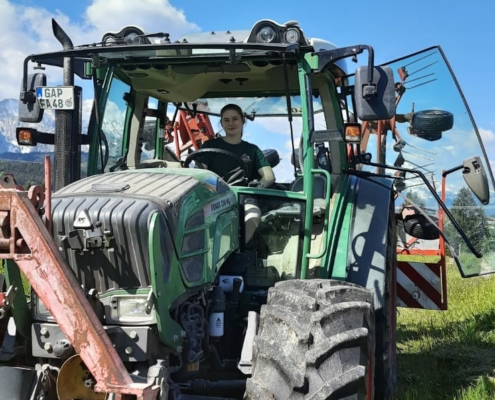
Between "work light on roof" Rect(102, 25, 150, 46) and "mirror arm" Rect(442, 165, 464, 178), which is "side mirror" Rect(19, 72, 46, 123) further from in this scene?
"mirror arm" Rect(442, 165, 464, 178)

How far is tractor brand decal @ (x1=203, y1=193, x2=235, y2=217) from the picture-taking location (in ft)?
11.6

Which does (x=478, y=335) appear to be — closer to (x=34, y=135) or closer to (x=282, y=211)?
(x=282, y=211)

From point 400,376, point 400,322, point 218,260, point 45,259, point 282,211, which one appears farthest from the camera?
point 400,322

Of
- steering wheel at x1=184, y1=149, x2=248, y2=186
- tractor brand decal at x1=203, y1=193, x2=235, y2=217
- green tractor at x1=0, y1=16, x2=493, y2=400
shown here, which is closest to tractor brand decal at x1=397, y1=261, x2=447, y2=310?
green tractor at x1=0, y1=16, x2=493, y2=400

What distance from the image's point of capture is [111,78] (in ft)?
14.9

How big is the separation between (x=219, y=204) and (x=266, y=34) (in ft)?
3.57

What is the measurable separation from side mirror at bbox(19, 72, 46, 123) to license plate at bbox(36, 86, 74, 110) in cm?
21

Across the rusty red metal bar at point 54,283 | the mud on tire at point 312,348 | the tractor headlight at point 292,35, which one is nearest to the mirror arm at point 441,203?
the tractor headlight at point 292,35

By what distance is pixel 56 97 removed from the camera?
391cm

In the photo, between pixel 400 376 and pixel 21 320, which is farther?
pixel 400 376

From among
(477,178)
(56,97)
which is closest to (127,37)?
(56,97)

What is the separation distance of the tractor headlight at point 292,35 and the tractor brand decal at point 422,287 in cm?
329

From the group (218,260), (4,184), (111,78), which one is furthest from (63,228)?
(111,78)

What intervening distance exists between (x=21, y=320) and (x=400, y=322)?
555cm
